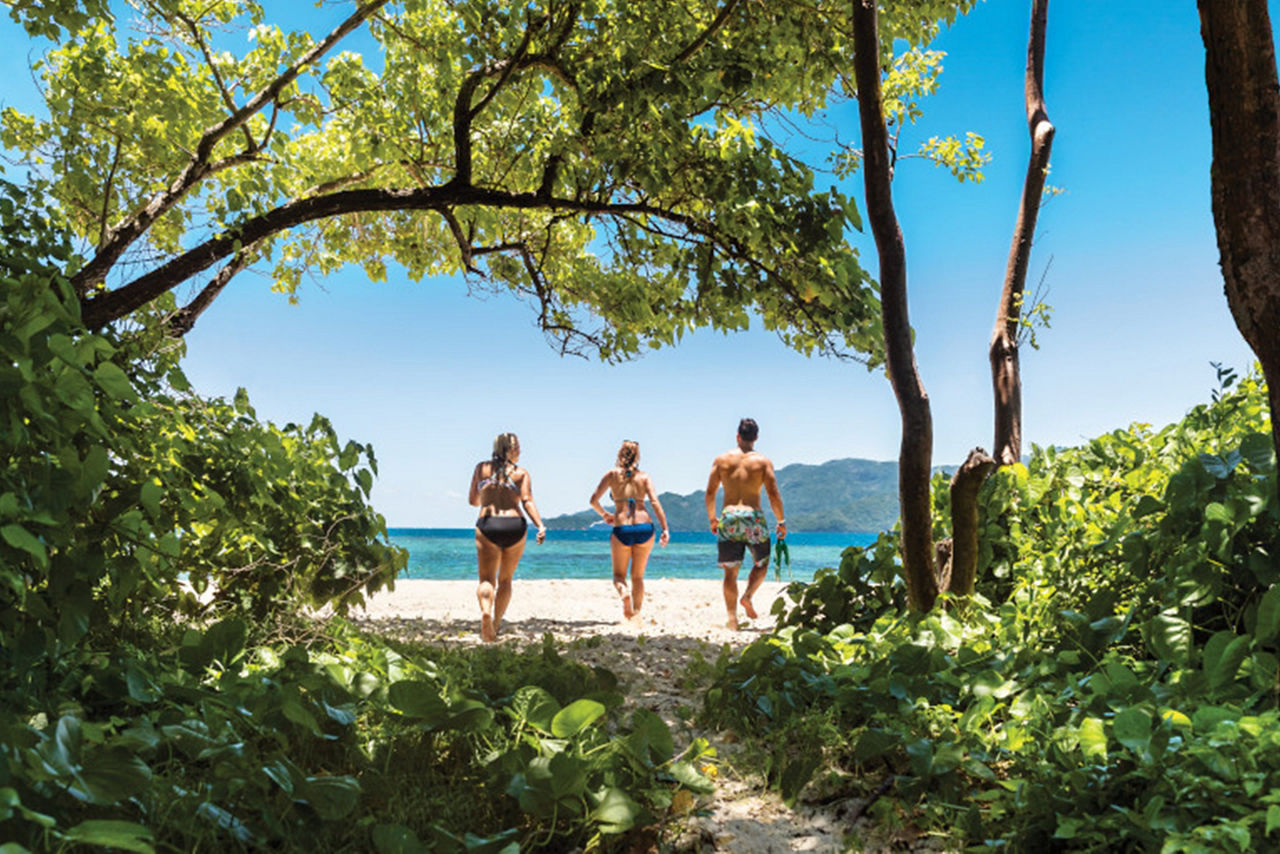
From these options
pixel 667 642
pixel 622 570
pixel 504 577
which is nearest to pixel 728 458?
pixel 622 570

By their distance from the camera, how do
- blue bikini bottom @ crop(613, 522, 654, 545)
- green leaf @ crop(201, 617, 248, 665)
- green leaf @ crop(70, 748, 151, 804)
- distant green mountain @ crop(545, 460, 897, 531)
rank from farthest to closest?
1. distant green mountain @ crop(545, 460, 897, 531)
2. blue bikini bottom @ crop(613, 522, 654, 545)
3. green leaf @ crop(201, 617, 248, 665)
4. green leaf @ crop(70, 748, 151, 804)

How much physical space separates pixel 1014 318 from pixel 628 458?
Answer: 4299 millimetres

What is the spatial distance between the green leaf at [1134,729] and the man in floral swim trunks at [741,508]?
630 cm

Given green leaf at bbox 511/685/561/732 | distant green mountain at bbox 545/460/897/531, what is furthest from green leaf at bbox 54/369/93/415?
distant green mountain at bbox 545/460/897/531

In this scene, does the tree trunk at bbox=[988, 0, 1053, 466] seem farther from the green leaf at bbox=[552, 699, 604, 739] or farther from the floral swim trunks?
the green leaf at bbox=[552, 699, 604, 739]

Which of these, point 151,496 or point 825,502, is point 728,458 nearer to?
point 151,496

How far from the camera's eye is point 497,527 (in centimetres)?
811

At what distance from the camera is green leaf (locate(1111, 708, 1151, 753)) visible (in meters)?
2.79

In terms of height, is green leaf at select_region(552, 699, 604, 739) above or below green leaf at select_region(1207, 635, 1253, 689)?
below

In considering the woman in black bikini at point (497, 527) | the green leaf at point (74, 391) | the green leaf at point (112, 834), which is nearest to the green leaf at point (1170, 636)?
the green leaf at point (112, 834)

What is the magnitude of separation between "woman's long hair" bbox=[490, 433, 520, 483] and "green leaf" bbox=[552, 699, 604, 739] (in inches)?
203

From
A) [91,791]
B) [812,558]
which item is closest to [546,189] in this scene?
[91,791]

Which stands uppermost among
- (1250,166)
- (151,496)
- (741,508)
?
(1250,166)

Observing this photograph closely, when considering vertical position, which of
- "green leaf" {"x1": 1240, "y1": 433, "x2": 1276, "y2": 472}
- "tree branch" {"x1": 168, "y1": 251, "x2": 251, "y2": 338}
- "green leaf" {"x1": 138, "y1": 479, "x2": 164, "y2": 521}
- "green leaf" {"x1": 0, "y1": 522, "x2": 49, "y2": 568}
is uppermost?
"tree branch" {"x1": 168, "y1": 251, "x2": 251, "y2": 338}
